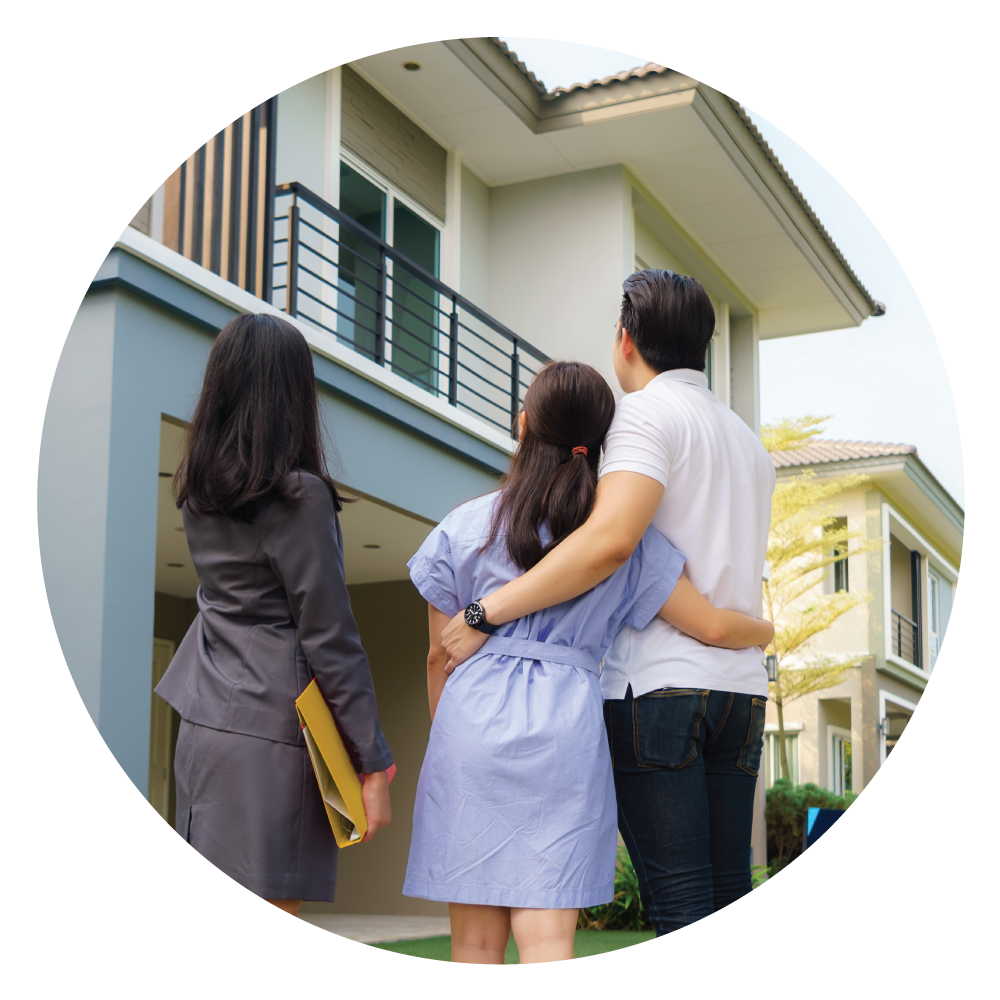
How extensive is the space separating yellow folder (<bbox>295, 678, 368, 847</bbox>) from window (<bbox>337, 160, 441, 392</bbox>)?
4.32m

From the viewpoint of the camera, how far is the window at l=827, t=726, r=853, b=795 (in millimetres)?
13000

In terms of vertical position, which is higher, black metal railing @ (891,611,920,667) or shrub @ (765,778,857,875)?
black metal railing @ (891,611,920,667)

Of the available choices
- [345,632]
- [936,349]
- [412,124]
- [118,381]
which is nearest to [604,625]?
[345,632]

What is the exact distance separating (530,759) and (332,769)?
303 millimetres

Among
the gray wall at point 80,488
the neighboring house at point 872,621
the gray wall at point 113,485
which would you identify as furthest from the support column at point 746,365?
the gray wall at point 80,488

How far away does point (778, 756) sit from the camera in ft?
42.9

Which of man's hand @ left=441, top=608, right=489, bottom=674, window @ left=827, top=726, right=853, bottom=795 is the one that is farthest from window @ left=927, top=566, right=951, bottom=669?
man's hand @ left=441, top=608, right=489, bottom=674

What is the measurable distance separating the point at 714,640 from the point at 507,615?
0.32m

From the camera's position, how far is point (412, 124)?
6.67 meters

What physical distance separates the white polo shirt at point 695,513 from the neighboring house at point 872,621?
452 centimetres

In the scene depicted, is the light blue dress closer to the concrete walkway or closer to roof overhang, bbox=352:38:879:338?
the concrete walkway

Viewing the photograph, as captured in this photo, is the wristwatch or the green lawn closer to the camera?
the wristwatch

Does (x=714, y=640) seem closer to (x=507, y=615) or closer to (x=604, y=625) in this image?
(x=604, y=625)

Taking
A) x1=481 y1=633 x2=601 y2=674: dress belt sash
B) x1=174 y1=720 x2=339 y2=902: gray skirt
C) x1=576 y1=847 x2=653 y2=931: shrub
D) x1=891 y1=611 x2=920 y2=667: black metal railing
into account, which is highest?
x1=891 y1=611 x2=920 y2=667: black metal railing
